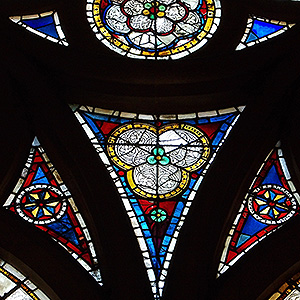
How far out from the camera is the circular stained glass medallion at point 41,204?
7910mm

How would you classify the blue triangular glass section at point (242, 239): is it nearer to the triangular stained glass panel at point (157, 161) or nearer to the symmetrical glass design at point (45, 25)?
the triangular stained glass panel at point (157, 161)

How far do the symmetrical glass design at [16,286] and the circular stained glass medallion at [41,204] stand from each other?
2.16 feet

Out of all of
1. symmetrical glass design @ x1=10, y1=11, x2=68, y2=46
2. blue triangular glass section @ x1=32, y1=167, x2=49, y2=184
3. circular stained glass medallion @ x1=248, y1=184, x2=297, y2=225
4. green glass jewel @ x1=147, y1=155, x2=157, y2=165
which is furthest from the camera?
symmetrical glass design @ x1=10, y1=11, x2=68, y2=46

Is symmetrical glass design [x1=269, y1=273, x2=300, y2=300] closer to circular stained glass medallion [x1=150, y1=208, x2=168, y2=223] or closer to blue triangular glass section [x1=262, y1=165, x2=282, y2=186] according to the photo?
blue triangular glass section [x1=262, y1=165, x2=282, y2=186]

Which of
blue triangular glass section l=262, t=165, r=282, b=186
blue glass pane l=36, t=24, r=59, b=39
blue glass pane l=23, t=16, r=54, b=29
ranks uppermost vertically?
blue glass pane l=23, t=16, r=54, b=29

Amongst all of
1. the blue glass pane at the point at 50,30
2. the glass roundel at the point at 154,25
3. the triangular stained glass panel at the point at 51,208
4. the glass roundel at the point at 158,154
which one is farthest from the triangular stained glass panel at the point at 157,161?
the blue glass pane at the point at 50,30

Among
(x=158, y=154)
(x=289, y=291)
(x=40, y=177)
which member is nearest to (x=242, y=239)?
(x=289, y=291)

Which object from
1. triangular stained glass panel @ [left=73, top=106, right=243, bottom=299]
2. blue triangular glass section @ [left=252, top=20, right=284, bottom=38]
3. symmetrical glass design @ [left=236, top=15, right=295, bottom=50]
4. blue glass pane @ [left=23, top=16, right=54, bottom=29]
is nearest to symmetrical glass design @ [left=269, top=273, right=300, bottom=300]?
triangular stained glass panel @ [left=73, top=106, right=243, bottom=299]

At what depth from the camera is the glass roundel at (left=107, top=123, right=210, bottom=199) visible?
8.40 m

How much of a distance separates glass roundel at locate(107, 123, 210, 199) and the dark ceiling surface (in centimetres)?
33

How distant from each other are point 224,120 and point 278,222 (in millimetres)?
1648

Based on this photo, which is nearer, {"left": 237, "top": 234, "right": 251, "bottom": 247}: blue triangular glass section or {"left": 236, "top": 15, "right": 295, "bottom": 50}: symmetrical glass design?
{"left": 237, "top": 234, "right": 251, "bottom": 247}: blue triangular glass section

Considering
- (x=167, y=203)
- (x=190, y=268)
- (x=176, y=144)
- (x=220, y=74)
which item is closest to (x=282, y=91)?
(x=220, y=74)

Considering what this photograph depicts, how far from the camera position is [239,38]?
9.55 meters
